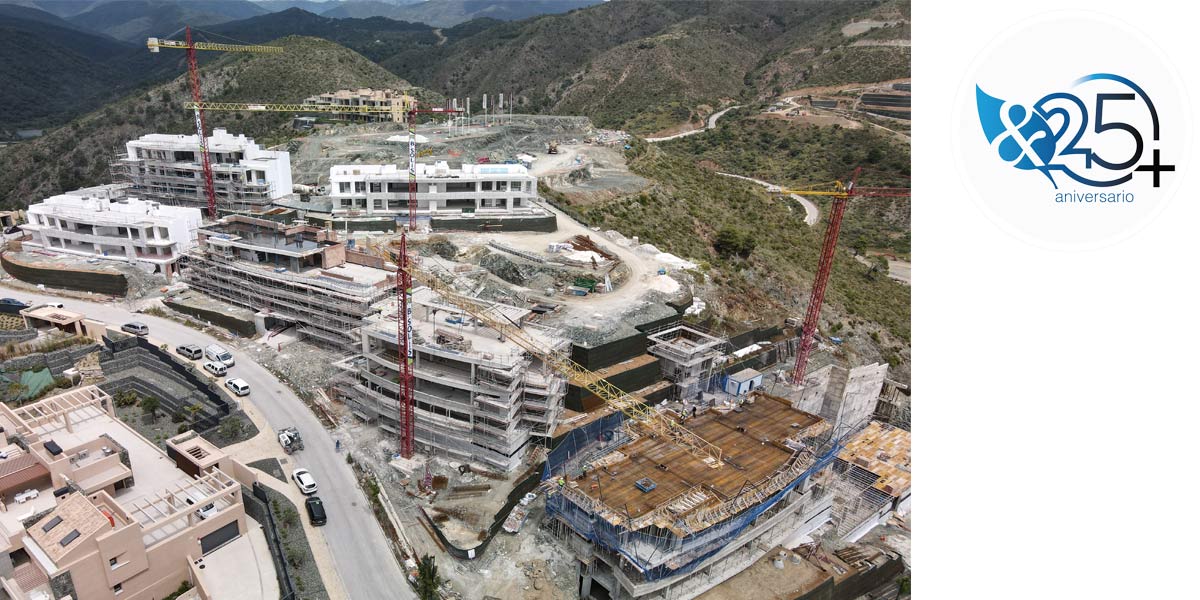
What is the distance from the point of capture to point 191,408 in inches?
1957

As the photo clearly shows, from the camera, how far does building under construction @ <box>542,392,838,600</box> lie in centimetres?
3759

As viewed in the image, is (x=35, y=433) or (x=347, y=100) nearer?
(x=35, y=433)

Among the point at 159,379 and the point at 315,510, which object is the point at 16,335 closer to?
the point at 159,379

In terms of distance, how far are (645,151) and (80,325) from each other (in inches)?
3382

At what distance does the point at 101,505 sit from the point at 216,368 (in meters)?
22.7

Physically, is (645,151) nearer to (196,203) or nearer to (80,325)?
(196,203)

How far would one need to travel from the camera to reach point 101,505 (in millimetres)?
34156

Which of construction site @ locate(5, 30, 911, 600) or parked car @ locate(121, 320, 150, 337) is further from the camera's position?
parked car @ locate(121, 320, 150, 337)

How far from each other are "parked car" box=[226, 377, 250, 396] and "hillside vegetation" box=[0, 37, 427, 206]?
82.0 metres

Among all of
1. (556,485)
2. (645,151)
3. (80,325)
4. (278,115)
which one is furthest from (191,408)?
(278,115)

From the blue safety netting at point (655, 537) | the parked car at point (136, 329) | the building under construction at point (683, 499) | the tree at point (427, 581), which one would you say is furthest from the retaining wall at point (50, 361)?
the blue safety netting at point (655, 537)

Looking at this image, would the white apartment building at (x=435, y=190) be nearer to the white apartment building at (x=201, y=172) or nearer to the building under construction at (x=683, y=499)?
the white apartment building at (x=201, y=172)
